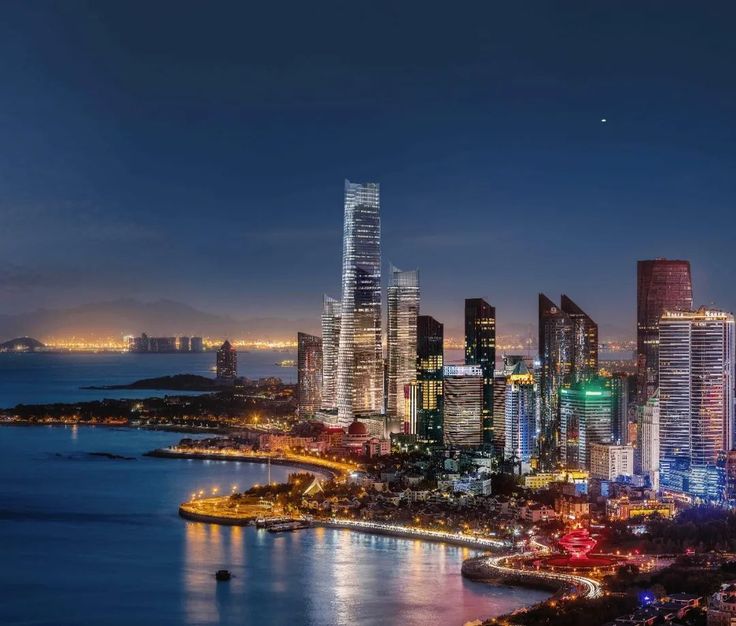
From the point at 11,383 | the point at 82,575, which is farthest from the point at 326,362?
the point at 11,383

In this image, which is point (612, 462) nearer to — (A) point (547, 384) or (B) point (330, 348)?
(A) point (547, 384)

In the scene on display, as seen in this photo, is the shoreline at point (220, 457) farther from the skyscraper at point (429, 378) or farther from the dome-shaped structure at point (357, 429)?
the skyscraper at point (429, 378)

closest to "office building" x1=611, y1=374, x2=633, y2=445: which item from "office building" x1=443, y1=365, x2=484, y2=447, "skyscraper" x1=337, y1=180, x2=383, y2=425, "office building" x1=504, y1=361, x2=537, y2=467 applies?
"office building" x1=504, y1=361, x2=537, y2=467

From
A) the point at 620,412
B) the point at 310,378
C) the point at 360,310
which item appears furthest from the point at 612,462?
the point at 310,378

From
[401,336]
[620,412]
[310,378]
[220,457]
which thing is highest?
[401,336]

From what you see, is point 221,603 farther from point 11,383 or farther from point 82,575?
point 11,383

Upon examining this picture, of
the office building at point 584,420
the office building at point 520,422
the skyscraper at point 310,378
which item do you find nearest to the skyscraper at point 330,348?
the skyscraper at point 310,378
